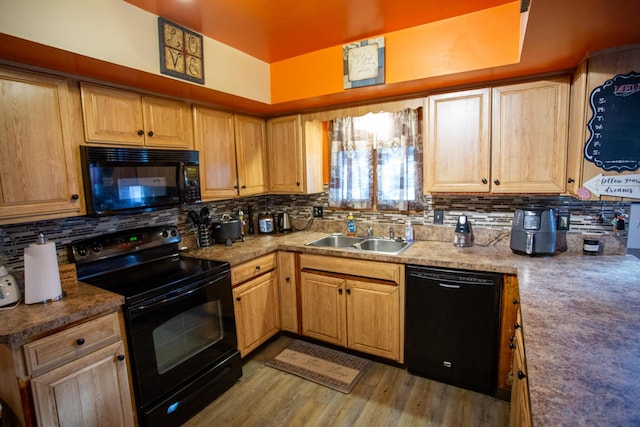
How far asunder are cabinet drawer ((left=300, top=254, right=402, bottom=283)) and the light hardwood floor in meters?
0.73

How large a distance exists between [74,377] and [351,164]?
7.96ft

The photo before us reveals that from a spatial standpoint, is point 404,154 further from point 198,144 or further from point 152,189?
point 152,189

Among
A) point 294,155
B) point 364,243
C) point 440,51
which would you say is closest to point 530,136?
point 440,51

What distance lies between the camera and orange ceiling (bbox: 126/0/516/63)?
1.81 m

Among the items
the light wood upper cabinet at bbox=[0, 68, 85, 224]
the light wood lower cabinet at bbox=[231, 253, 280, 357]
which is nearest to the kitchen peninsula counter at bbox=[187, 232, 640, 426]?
the light wood lower cabinet at bbox=[231, 253, 280, 357]

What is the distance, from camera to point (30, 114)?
168cm

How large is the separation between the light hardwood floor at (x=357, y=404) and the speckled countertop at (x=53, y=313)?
0.97 meters

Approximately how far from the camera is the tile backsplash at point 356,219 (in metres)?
1.93

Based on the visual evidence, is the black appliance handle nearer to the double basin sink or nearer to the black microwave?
the black microwave

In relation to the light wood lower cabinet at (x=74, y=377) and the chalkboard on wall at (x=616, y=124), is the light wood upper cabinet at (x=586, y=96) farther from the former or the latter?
the light wood lower cabinet at (x=74, y=377)

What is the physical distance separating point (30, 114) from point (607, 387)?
2546 mm

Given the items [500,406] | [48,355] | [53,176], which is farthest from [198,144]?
[500,406]

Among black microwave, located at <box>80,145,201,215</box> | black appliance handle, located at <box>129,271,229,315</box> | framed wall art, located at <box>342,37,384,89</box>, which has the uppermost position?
framed wall art, located at <box>342,37,384,89</box>

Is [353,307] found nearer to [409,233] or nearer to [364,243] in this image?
[364,243]
